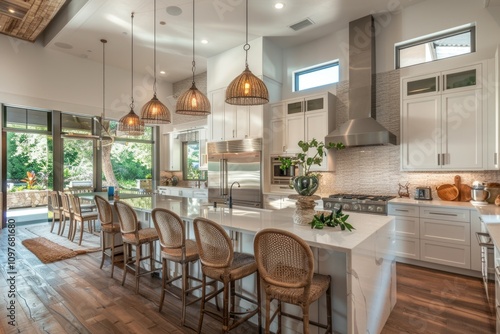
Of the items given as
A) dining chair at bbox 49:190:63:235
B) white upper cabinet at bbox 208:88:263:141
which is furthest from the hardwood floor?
white upper cabinet at bbox 208:88:263:141

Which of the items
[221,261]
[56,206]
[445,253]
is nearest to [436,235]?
[445,253]

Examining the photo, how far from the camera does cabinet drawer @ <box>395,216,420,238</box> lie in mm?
3725

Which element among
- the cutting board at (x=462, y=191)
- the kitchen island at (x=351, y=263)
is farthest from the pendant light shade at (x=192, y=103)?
the cutting board at (x=462, y=191)

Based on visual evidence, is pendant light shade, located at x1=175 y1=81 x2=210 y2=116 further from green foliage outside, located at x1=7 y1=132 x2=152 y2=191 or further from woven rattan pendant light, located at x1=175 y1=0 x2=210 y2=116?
green foliage outside, located at x1=7 y1=132 x2=152 y2=191

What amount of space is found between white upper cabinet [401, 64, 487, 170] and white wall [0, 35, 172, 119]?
21.8ft

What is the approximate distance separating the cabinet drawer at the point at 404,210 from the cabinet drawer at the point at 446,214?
0.07 meters

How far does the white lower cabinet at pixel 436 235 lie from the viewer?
338cm

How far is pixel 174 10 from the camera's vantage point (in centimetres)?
430

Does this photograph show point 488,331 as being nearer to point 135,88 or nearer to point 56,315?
point 56,315

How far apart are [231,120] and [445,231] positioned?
405 cm

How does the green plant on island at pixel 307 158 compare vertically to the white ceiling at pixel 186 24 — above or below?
below

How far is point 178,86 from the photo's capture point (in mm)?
8219

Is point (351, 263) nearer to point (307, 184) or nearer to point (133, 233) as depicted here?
point (307, 184)

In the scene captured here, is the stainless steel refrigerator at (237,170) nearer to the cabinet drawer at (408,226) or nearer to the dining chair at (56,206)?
the cabinet drawer at (408,226)
